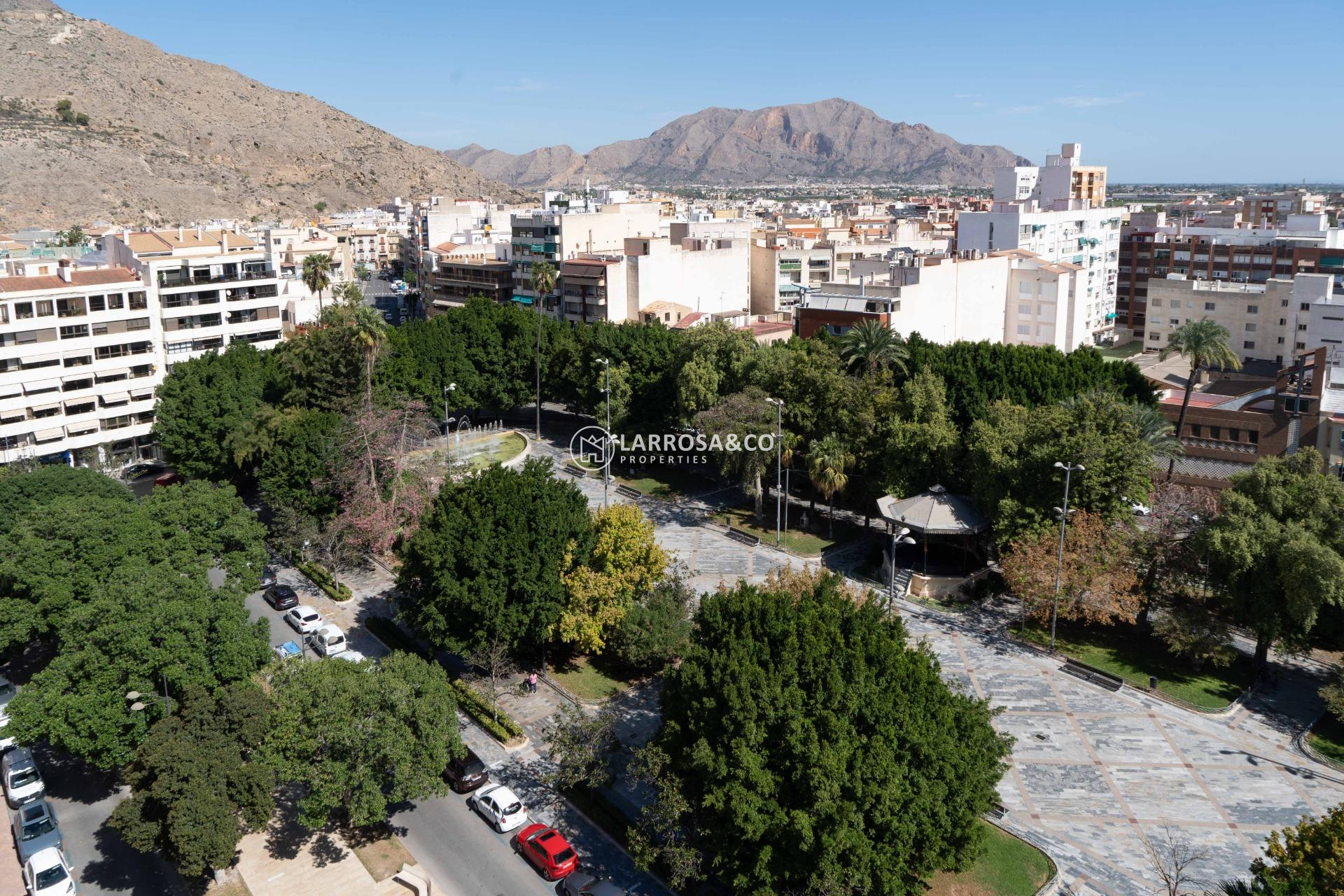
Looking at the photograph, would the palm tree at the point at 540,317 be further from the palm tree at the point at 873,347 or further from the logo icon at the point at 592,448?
the palm tree at the point at 873,347

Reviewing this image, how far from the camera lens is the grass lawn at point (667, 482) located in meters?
63.5

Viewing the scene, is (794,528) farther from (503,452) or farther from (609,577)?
(503,452)

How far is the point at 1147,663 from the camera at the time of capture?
4003cm

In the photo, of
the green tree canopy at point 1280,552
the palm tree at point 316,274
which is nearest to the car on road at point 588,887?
the green tree canopy at point 1280,552

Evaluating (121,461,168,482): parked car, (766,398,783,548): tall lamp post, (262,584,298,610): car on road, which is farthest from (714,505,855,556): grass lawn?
(121,461,168,482): parked car

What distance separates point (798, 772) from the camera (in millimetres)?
24953

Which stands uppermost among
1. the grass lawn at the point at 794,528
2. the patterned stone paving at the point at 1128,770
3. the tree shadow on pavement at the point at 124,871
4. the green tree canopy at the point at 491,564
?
the green tree canopy at the point at 491,564

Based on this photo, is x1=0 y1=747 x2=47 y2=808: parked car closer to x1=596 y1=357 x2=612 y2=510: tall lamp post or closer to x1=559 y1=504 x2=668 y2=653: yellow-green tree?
x1=559 y1=504 x2=668 y2=653: yellow-green tree

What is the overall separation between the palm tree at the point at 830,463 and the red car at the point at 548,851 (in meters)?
28.2

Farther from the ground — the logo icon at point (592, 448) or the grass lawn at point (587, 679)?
the logo icon at point (592, 448)

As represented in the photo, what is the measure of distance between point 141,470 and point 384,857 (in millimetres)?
50786

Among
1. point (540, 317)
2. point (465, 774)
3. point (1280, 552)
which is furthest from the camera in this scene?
point (540, 317)

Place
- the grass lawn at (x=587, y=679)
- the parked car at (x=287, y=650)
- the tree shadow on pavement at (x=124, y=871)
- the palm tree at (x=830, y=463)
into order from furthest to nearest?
the palm tree at (x=830, y=463) → the parked car at (x=287, y=650) → the grass lawn at (x=587, y=679) → the tree shadow on pavement at (x=124, y=871)

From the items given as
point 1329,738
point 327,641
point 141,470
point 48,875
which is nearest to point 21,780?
point 48,875
